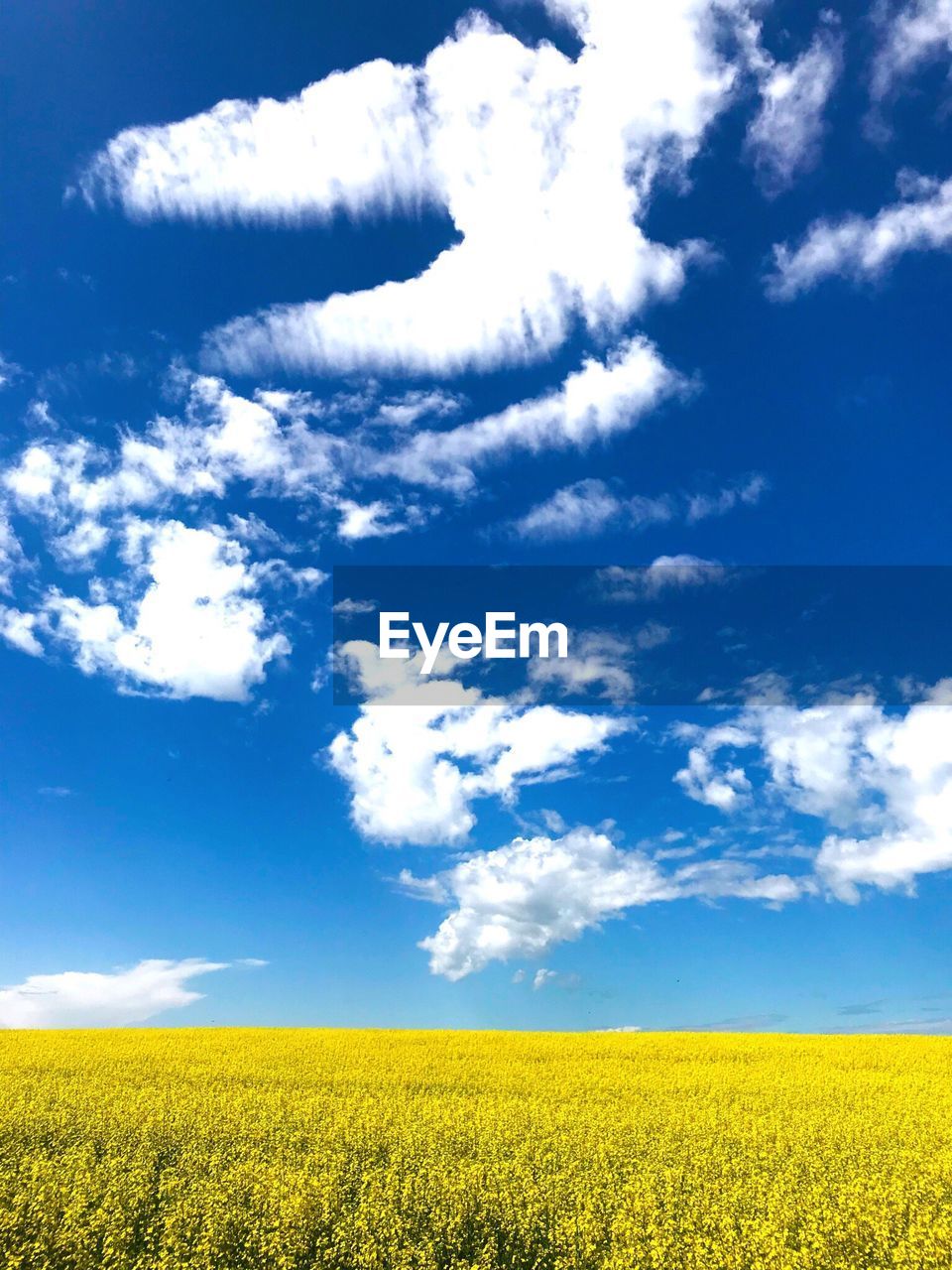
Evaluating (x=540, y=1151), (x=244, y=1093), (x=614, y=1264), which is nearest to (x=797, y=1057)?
→ (x=540, y=1151)

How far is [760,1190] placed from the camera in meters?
19.8

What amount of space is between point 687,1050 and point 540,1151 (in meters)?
25.4

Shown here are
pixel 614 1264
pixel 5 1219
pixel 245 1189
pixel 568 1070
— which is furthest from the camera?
pixel 568 1070

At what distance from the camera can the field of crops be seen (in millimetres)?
17250

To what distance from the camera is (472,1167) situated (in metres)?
20.6

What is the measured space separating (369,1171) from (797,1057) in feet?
101

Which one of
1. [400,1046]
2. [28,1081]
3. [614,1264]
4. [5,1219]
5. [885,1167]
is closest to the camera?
[614,1264]

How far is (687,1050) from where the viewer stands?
146 feet

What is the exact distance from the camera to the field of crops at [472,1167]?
17250 mm

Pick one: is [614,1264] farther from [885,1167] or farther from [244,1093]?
[244,1093]

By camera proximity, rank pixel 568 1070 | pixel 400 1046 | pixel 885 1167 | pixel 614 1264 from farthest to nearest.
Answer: pixel 400 1046
pixel 568 1070
pixel 885 1167
pixel 614 1264

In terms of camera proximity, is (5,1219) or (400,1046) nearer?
(5,1219)

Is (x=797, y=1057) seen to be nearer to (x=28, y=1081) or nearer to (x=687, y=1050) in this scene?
(x=687, y=1050)

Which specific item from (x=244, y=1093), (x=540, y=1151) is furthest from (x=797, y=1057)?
(x=244, y=1093)
